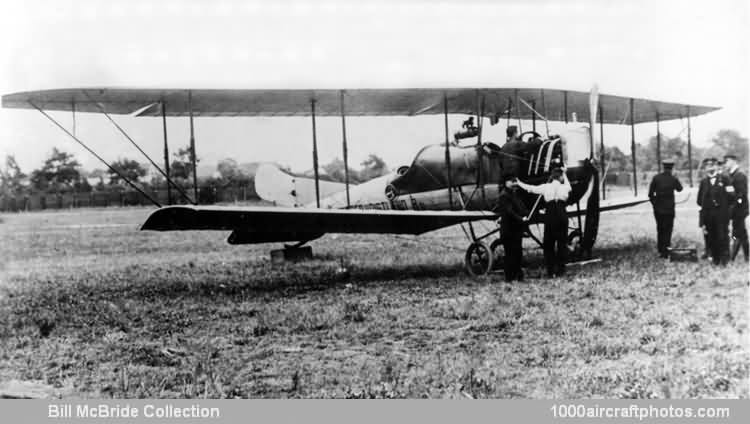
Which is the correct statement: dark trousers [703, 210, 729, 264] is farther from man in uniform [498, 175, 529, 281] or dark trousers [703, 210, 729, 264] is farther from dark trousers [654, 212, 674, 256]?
man in uniform [498, 175, 529, 281]

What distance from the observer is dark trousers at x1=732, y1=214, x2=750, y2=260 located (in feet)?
19.4

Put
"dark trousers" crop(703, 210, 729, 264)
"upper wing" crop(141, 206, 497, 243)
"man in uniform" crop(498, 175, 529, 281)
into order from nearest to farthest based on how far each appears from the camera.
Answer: "upper wing" crop(141, 206, 497, 243)
"dark trousers" crop(703, 210, 729, 264)
"man in uniform" crop(498, 175, 529, 281)

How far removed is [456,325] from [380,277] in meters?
2.29

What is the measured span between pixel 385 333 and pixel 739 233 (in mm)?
4013

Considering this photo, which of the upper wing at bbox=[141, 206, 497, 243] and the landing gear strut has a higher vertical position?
the upper wing at bbox=[141, 206, 497, 243]

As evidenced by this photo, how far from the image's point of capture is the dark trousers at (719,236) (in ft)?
19.4

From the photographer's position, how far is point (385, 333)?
4.35 metres

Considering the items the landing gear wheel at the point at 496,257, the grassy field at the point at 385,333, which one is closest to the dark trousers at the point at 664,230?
the grassy field at the point at 385,333

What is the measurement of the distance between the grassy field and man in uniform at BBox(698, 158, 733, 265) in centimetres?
21

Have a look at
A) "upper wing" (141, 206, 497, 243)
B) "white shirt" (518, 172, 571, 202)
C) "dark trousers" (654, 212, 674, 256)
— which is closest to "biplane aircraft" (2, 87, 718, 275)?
"upper wing" (141, 206, 497, 243)

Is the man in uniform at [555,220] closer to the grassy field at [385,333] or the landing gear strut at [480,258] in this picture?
the grassy field at [385,333]

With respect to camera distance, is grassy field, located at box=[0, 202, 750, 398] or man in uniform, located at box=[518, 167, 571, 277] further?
man in uniform, located at box=[518, 167, 571, 277]

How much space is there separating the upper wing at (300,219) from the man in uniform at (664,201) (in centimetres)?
204

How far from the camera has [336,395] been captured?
142 inches
